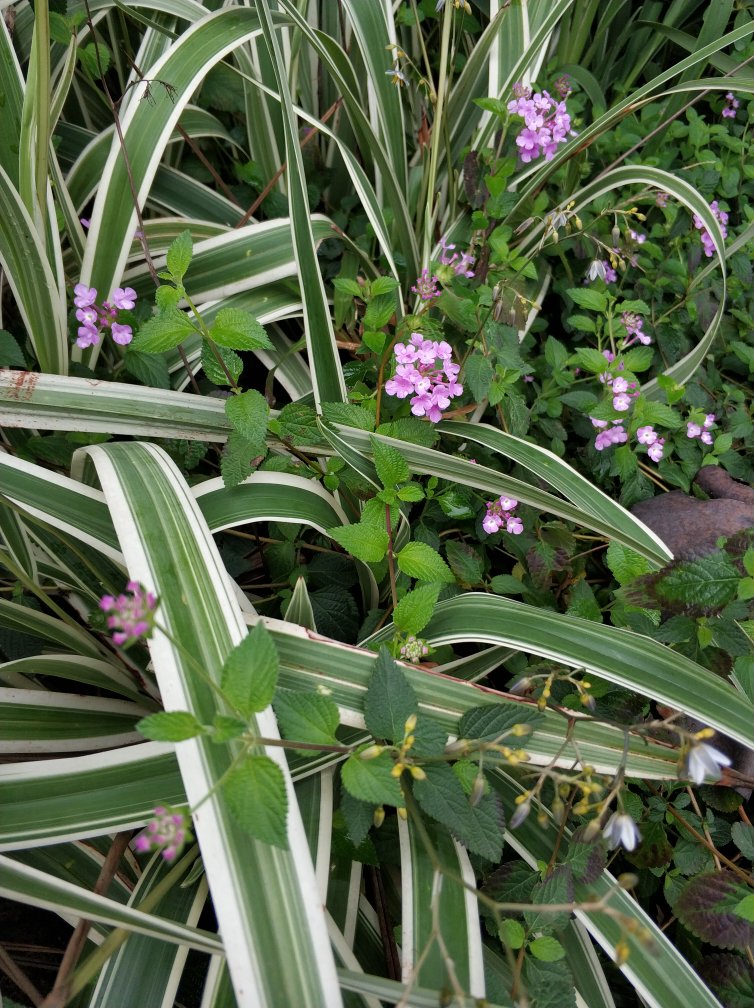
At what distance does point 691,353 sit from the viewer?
1.61 metres

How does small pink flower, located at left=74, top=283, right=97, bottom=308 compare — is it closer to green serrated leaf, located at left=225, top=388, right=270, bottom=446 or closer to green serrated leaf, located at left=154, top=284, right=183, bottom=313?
green serrated leaf, located at left=154, top=284, right=183, bottom=313

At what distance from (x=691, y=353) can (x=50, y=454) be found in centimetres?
138

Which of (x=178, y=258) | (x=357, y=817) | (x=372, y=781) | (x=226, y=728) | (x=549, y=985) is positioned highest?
(x=178, y=258)

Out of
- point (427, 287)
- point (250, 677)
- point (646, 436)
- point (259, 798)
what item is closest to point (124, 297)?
point (427, 287)

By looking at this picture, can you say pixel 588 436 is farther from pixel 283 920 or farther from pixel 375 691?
pixel 283 920

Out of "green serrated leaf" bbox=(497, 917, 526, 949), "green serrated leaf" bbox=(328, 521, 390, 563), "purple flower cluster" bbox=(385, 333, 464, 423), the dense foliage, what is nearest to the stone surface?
the dense foliage

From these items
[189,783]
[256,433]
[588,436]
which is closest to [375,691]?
[189,783]

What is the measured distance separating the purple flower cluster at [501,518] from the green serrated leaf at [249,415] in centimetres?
45

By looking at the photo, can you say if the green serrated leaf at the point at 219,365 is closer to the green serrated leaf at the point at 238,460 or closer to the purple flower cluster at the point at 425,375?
the green serrated leaf at the point at 238,460

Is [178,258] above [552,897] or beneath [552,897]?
above

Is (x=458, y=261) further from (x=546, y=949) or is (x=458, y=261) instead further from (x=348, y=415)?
(x=546, y=949)

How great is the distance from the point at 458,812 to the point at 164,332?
773mm

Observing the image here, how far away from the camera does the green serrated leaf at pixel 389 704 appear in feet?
2.82

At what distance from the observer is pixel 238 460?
107 centimetres
